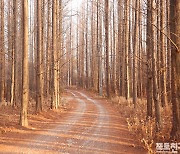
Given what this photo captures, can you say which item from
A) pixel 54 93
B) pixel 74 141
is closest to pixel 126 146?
pixel 74 141

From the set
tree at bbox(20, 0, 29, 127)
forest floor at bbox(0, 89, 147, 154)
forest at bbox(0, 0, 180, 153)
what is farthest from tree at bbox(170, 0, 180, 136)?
tree at bbox(20, 0, 29, 127)

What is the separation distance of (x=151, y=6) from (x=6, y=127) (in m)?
7.32

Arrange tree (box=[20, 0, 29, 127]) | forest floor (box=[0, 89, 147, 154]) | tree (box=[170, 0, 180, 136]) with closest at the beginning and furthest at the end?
tree (box=[170, 0, 180, 136]) < forest floor (box=[0, 89, 147, 154]) < tree (box=[20, 0, 29, 127])

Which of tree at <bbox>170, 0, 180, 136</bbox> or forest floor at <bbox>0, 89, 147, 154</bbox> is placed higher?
tree at <bbox>170, 0, 180, 136</bbox>

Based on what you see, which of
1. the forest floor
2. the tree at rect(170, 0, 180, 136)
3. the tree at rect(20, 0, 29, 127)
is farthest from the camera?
the tree at rect(20, 0, 29, 127)

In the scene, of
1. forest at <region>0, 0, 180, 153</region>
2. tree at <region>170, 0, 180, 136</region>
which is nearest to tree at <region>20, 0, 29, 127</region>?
forest at <region>0, 0, 180, 153</region>

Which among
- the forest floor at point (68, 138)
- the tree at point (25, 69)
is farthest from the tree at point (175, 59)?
the tree at point (25, 69)

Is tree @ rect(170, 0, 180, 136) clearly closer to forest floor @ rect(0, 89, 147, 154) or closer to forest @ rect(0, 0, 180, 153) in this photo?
forest @ rect(0, 0, 180, 153)

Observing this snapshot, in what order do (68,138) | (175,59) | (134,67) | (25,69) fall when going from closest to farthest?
1. (175,59)
2. (68,138)
3. (25,69)
4. (134,67)

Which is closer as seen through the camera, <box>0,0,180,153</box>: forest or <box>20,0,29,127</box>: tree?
<box>0,0,180,153</box>: forest

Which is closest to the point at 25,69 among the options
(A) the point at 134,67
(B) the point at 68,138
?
(B) the point at 68,138

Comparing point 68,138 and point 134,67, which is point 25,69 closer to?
point 68,138

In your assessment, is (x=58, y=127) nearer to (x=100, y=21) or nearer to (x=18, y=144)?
(x=18, y=144)

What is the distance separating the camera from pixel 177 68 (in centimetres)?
695
